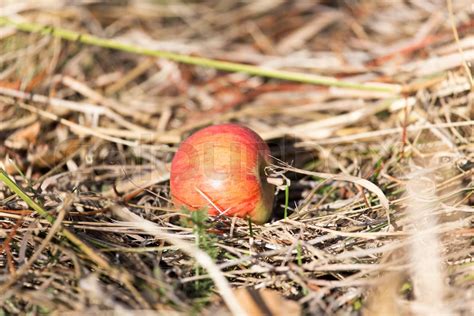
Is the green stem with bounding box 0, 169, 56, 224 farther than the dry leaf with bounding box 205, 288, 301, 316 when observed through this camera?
Yes

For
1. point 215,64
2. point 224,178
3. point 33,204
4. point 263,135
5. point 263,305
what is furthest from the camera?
point 215,64

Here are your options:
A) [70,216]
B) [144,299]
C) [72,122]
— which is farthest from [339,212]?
[72,122]

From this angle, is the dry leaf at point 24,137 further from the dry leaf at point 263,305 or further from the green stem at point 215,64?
the dry leaf at point 263,305

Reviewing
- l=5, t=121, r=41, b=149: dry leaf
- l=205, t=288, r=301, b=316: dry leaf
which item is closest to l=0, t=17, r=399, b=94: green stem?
l=5, t=121, r=41, b=149: dry leaf

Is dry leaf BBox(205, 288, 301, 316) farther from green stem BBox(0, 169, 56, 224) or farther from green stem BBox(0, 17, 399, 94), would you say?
green stem BBox(0, 17, 399, 94)

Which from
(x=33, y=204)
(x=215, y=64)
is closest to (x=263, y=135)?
(x=215, y=64)

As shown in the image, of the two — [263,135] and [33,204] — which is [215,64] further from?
[33,204]
